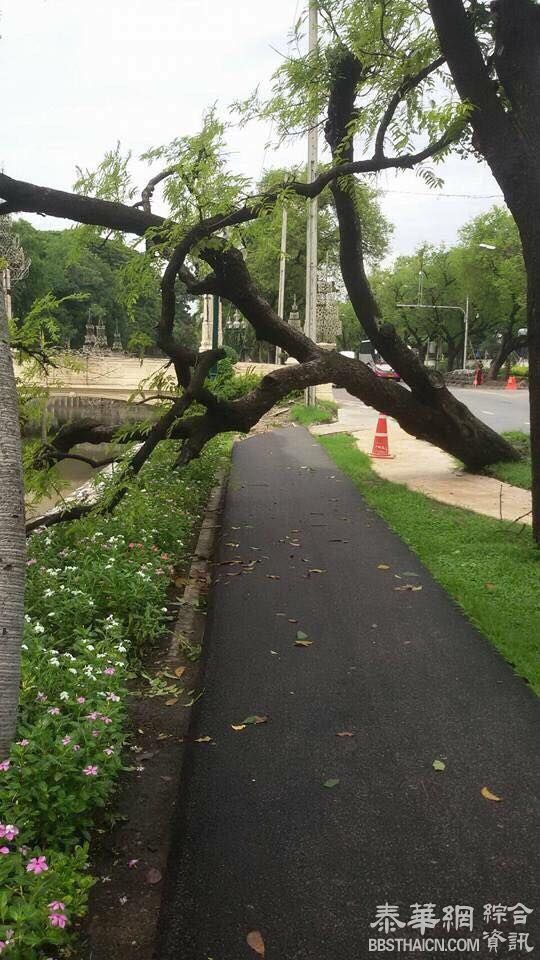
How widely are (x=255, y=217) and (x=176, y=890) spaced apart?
291 inches

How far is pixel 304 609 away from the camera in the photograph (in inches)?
257

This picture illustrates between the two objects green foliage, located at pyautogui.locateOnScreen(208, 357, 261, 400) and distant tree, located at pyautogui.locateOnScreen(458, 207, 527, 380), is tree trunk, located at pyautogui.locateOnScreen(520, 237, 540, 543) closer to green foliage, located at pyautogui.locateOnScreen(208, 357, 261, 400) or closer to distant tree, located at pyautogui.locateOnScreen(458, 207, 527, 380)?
green foliage, located at pyautogui.locateOnScreen(208, 357, 261, 400)

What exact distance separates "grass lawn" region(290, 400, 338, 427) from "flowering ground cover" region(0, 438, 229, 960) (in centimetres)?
1704

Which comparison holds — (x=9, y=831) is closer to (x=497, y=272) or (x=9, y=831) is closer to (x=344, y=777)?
(x=344, y=777)

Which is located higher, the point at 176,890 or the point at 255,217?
the point at 255,217

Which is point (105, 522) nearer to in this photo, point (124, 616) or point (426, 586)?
point (124, 616)

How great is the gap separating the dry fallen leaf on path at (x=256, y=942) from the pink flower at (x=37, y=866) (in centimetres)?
78

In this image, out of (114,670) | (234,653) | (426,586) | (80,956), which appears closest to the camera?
(80,956)

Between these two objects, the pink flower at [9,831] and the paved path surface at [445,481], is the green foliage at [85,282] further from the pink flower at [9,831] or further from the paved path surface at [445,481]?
the pink flower at [9,831]

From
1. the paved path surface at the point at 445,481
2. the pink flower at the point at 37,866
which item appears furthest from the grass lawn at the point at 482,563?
the pink flower at the point at 37,866

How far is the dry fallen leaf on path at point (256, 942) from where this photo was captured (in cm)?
269

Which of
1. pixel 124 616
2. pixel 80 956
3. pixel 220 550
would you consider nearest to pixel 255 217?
pixel 220 550

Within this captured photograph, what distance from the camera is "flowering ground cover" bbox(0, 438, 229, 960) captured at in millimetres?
2561

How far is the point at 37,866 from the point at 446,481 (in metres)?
11.0
